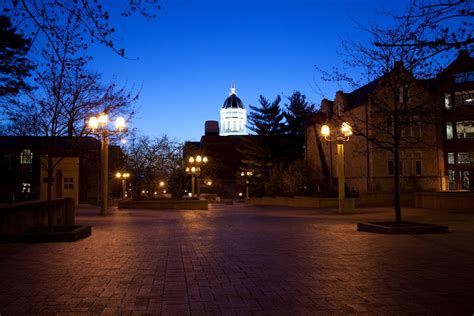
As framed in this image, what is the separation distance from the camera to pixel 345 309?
595 cm

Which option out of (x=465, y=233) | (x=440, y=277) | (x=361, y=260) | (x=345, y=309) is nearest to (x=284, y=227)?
(x=465, y=233)

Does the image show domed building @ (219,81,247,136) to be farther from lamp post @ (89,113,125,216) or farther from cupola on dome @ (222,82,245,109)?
lamp post @ (89,113,125,216)

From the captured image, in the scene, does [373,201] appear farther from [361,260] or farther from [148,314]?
[148,314]

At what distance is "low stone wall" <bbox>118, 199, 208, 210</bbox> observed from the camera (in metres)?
35.2

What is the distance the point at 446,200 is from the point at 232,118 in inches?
5758

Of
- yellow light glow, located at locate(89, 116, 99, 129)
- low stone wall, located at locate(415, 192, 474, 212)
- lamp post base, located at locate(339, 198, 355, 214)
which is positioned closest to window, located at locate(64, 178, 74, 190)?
yellow light glow, located at locate(89, 116, 99, 129)

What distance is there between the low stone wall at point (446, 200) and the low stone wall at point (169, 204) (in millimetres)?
15007

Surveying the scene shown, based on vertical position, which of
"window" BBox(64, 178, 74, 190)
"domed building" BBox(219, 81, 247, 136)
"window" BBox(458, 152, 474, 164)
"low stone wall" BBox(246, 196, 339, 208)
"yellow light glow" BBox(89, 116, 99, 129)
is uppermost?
"domed building" BBox(219, 81, 247, 136)

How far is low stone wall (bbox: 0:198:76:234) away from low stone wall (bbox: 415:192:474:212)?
19.7 metres

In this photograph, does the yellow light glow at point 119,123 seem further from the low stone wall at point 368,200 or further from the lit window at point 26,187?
the lit window at point 26,187

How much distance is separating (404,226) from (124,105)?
54.7 ft

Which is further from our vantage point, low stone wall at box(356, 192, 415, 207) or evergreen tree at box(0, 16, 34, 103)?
low stone wall at box(356, 192, 415, 207)

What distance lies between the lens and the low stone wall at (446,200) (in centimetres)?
2450

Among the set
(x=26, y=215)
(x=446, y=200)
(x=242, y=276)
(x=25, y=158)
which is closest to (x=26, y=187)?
(x=25, y=158)
